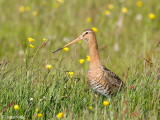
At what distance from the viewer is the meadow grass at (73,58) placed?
159 inches

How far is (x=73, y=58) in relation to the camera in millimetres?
4680

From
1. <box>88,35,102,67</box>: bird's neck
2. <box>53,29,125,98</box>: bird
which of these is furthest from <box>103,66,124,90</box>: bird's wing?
<box>88,35,102,67</box>: bird's neck

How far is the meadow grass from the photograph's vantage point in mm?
4047

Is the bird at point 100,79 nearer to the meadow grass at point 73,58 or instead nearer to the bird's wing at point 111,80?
the bird's wing at point 111,80

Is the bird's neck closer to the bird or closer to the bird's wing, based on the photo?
Answer: the bird

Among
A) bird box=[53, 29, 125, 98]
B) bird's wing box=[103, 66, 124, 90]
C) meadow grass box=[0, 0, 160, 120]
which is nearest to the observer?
meadow grass box=[0, 0, 160, 120]

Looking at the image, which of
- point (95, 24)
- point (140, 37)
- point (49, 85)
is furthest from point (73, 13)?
point (49, 85)

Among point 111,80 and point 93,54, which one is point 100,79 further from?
point 93,54

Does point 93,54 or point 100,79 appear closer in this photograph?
point 100,79

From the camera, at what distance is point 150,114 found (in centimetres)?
396

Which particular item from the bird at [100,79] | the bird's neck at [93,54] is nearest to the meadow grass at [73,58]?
the bird at [100,79]

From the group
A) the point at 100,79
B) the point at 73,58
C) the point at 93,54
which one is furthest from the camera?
the point at 93,54

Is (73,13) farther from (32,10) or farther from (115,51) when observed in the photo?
(115,51)

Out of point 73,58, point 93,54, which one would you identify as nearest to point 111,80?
point 93,54
